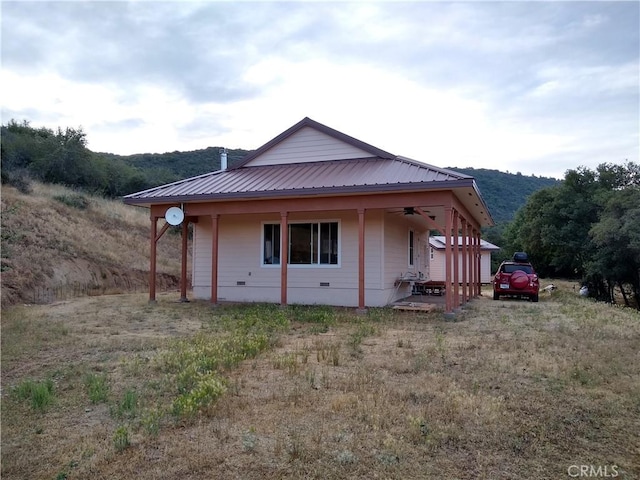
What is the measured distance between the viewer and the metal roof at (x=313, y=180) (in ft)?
34.9

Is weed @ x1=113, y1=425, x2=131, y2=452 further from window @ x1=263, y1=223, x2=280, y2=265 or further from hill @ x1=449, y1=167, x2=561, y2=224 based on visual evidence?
hill @ x1=449, y1=167, x2=561, y2=224

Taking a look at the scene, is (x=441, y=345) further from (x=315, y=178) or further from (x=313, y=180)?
(x=315, y=178)

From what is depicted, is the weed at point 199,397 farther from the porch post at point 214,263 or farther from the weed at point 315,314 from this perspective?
the porch post at point 214,263

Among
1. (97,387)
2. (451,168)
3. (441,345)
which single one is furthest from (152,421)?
(451,168)

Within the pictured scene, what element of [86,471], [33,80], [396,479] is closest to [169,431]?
[86,471]

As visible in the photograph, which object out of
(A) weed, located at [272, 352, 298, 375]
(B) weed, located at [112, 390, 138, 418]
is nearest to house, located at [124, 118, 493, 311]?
(A) weed, located at [272, 352, 298, 375]

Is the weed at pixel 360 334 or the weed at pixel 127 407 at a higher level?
the weed at pixel 360 334

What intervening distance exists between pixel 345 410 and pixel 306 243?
370 inches

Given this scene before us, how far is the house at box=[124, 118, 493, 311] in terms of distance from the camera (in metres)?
11.2

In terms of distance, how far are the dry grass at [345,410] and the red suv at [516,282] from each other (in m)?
7.77

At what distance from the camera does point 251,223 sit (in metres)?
14.0

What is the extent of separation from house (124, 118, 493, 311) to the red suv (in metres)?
2.79

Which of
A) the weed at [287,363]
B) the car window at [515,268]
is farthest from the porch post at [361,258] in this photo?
the car window at [515,268]

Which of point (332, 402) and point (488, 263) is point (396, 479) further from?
point (488, 263)
